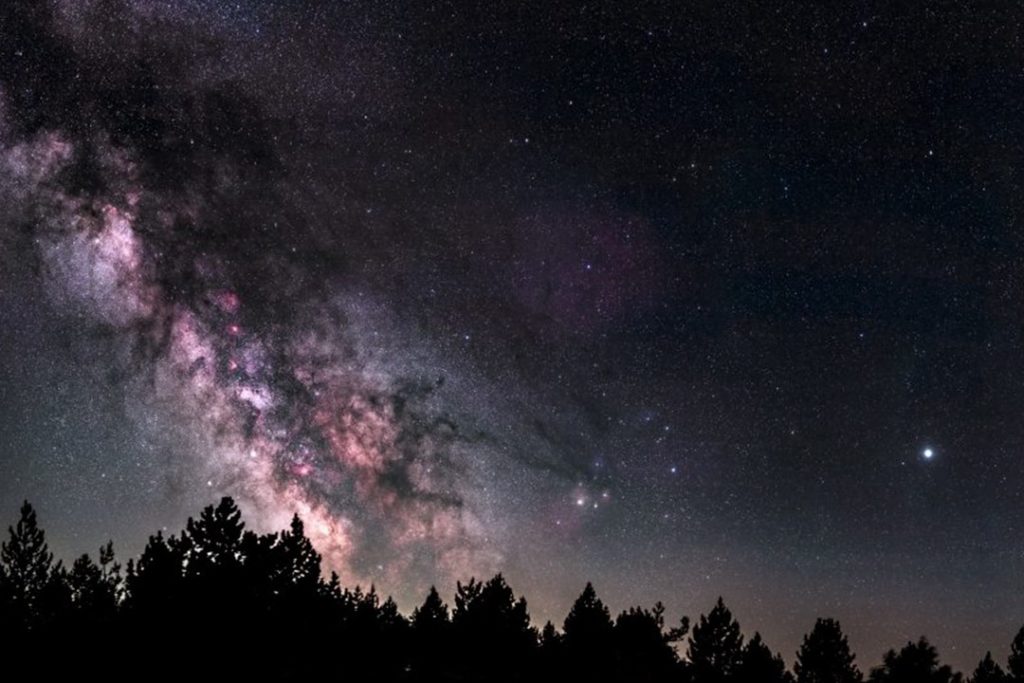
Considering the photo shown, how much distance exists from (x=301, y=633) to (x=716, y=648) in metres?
31.9

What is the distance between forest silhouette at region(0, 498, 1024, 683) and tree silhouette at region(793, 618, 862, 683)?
0.09 m

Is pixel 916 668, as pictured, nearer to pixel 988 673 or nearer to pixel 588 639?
pixel 988 673

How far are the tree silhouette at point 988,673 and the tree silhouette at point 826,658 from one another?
23.5ft

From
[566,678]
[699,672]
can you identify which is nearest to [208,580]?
[566,678]

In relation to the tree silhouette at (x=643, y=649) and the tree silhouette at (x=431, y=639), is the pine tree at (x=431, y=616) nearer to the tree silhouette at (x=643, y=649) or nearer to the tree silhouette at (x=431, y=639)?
the tree silhouette at (x=431, y=639)

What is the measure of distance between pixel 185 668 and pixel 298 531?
35.1 ft

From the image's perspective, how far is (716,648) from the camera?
54031 mm

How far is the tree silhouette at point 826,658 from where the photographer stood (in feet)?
176

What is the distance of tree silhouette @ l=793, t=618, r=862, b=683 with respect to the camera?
5353 cm

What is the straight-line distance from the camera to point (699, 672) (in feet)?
175

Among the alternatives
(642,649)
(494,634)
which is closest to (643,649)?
(642,649)

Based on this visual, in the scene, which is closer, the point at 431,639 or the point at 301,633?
the point at 301,633

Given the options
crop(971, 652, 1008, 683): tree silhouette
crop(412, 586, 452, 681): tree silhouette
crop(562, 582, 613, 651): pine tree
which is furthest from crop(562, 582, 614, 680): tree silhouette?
crop(971, 652, 1008, 683): tree silhouette

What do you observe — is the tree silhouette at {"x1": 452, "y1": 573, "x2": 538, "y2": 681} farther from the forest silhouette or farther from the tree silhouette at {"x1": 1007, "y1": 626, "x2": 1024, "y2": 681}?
the tree silhouette at {"x1": 1007, "y1": 626, "x2": 1024, "y2": 681}
